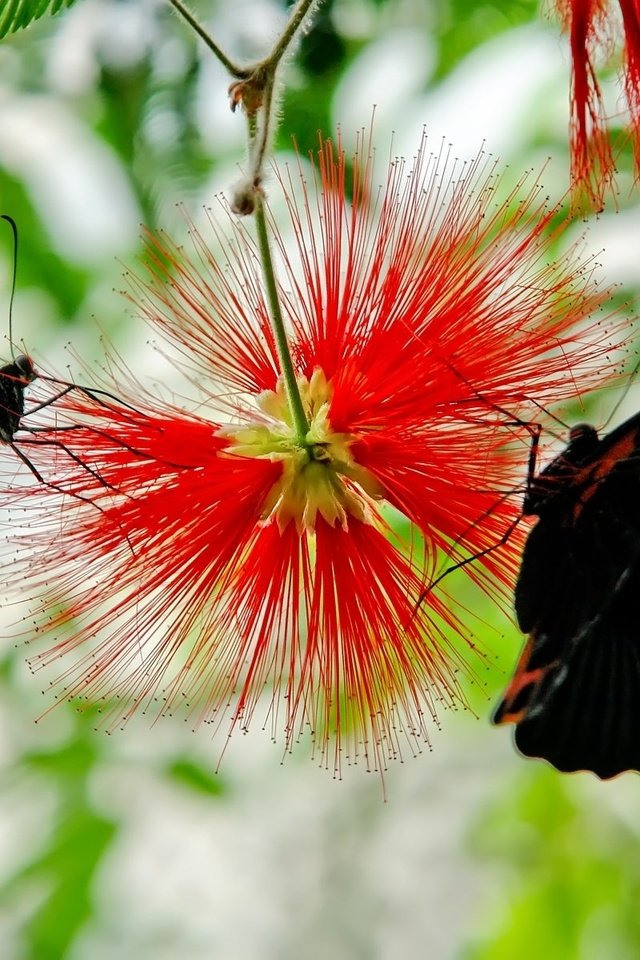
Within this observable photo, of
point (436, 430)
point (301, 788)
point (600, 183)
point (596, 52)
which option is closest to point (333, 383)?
point (436, 430)

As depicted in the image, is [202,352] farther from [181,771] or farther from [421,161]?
[181,771]

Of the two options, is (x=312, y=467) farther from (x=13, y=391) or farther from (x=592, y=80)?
(x=592, y=80)

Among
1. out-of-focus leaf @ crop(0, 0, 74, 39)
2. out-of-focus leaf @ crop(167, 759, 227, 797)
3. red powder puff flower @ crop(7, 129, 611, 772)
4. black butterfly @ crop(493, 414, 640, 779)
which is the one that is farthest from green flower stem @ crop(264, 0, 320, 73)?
out-of-focus leaf @ crop(167, 759, 227, 797)

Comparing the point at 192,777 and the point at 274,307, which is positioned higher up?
the point at 274,307

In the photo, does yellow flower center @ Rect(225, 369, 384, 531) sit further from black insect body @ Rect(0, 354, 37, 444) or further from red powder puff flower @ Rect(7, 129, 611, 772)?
black insect body @ Rect(0, 354, 37, 444)

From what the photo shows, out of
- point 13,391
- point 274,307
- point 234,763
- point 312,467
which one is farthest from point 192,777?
point 274,307

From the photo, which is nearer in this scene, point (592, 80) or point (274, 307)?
point (274, 307)

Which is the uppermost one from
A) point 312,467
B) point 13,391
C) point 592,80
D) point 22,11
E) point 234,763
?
point 22,11
